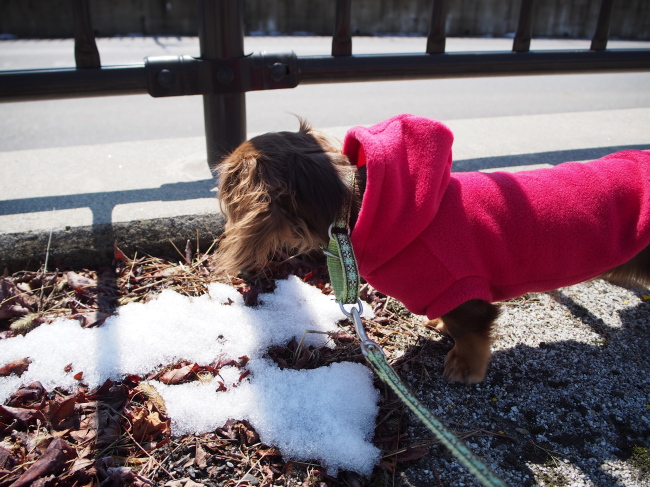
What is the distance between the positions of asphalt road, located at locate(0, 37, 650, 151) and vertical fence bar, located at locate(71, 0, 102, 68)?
1823 mm

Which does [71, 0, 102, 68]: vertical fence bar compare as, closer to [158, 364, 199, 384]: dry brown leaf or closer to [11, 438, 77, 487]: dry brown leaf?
[158, 364, 199, 384]: dry brown leaf

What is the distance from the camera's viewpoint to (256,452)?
1.73 metres

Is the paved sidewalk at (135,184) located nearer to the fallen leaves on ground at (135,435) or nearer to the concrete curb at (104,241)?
the concrete curb at (104,241)

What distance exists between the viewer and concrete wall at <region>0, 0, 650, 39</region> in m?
12.3

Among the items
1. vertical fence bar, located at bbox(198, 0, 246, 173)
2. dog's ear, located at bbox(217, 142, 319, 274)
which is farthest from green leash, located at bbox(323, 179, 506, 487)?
vertical fence bar, located at bbox(198, 0, 246, 173)

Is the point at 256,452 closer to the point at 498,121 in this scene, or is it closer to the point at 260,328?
the point at 260,328

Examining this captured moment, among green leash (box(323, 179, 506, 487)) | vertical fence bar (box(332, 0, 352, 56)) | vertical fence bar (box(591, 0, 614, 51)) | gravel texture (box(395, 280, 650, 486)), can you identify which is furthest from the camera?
vertical fence bar (box(591, 0, 614, 51))

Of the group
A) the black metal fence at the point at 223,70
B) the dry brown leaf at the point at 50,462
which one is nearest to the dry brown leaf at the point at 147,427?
the dry brown leaf at the point at 50,462

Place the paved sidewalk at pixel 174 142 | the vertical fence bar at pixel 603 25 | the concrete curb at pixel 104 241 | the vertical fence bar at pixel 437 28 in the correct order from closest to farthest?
the concrete curb at pixel 104 241 < the paved sidewalk at pixel 174 142 < the vertical fence bar at pixel 437 28 < the vertical fence bar at pixel 603 25

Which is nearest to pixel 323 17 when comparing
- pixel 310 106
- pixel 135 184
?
pixel 310 106

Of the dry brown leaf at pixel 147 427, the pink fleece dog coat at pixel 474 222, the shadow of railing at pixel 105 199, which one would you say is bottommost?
the dry brown leaf at pixel 147 427

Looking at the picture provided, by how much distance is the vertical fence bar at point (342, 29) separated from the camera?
2.92 meters

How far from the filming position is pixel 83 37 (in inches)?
102

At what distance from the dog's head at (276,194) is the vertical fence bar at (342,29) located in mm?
1284
